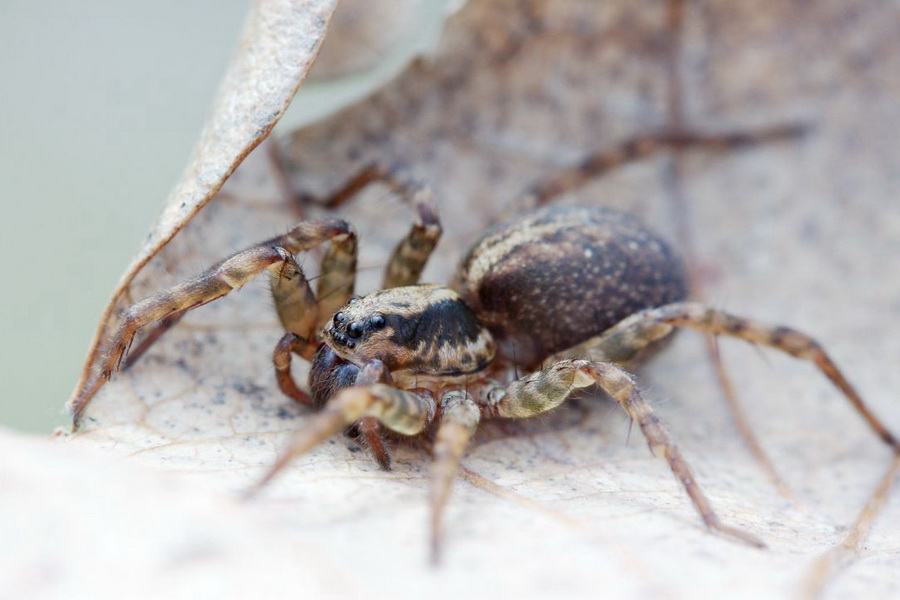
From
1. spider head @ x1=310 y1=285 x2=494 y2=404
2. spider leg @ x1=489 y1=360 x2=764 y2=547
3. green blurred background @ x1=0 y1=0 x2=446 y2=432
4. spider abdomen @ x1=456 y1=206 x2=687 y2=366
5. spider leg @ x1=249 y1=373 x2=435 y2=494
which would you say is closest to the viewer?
spider leg @ x1=249 y1=373 x2=435 y2=494

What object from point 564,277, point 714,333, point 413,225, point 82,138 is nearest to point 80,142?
point 82,138

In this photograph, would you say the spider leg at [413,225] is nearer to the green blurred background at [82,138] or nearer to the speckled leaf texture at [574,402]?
the speckled leaf texture at [574,402]

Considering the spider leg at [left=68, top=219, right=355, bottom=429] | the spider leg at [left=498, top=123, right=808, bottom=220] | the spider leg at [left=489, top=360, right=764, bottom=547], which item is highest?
the spider leg at [left=498, top=123, right=808, bottom=220]

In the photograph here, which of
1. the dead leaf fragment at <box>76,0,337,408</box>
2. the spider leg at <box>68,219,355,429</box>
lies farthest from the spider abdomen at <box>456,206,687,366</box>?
the dead leaf fragment at <box>76,0,337,408</box>

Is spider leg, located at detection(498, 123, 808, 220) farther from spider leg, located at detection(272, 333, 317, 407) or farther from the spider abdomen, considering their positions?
spider leg, located at detection(272, 333, 317, 407)

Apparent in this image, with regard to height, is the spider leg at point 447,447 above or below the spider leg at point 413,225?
below

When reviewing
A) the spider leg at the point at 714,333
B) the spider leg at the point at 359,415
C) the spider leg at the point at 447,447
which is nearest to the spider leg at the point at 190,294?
the spider leg at the point at 359,415

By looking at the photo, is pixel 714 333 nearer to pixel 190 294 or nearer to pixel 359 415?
pixel 359 415
